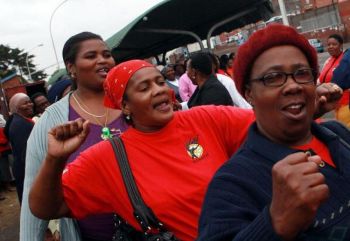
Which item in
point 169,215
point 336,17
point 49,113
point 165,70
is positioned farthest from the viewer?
point 336,17

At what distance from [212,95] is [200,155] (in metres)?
2.45

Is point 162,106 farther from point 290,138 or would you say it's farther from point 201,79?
point 201,79

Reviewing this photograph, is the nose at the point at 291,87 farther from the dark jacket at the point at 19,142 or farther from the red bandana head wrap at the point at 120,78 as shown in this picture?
the dark jacket at the point at 19,142

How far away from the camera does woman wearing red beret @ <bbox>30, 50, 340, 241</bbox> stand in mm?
2111

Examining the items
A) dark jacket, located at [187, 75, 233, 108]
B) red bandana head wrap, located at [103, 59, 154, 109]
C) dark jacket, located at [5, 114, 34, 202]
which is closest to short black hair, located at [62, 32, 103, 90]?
red bandana head wrap, located at [103, 59, 154, 109]

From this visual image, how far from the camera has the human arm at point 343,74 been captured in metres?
5.96

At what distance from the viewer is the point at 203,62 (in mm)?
5020

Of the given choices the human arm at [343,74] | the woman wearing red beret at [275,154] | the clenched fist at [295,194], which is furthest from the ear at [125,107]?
the human arm at [343,74]

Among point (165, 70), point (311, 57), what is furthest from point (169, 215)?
point (165, 70)

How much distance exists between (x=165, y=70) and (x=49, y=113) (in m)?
7.36

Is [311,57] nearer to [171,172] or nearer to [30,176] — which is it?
[171,172]

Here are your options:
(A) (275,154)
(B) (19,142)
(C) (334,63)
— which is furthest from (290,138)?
(C) (334,63)

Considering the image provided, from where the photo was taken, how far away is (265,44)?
5.70ft

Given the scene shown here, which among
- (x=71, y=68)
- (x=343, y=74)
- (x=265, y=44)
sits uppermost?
(x=71, y=68)
